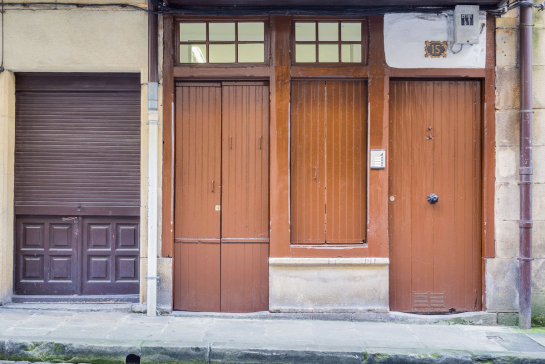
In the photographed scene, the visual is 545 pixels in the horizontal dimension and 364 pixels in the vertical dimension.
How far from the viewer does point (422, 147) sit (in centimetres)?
594

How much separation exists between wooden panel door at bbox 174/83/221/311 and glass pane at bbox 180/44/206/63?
361 mm

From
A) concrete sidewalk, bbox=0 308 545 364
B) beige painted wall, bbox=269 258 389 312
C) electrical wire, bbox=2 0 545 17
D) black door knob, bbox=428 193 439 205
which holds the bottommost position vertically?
concrete sidewalk, bbox=0 308 545 364

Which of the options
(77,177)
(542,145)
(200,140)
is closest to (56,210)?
(77,177)

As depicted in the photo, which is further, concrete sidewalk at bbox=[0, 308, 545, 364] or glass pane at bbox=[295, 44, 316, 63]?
glass pane at bbox=[295, 44, 316, 63]

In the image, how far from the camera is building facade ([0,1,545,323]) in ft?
19.0

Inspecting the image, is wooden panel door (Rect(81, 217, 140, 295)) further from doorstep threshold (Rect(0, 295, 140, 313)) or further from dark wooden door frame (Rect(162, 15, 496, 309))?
dark wooden door frame (Rect(162, 15, 496, 309))

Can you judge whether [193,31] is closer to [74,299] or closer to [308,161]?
[308,161]

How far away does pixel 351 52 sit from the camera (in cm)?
591

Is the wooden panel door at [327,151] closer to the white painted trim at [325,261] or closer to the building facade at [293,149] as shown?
the building facade at [293,149]

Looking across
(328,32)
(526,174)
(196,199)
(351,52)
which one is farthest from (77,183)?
(526,174)

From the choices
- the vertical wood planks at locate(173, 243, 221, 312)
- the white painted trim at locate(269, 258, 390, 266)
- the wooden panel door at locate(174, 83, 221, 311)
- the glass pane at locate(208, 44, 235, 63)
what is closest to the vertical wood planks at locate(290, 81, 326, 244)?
the white painted trim at locate(269, 258, 390, 266)

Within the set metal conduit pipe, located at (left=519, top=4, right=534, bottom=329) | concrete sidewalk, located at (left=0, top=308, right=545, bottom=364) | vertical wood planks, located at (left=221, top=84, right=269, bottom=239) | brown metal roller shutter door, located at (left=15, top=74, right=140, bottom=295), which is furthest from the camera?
brown metal roller shutter door, located at (left=15, top=74, right=140, bottom=295)

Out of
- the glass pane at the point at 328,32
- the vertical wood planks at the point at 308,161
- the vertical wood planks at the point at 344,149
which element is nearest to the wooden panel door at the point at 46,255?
the vertical wood planks at the point at 308,161

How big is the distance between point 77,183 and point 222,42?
113 inches
